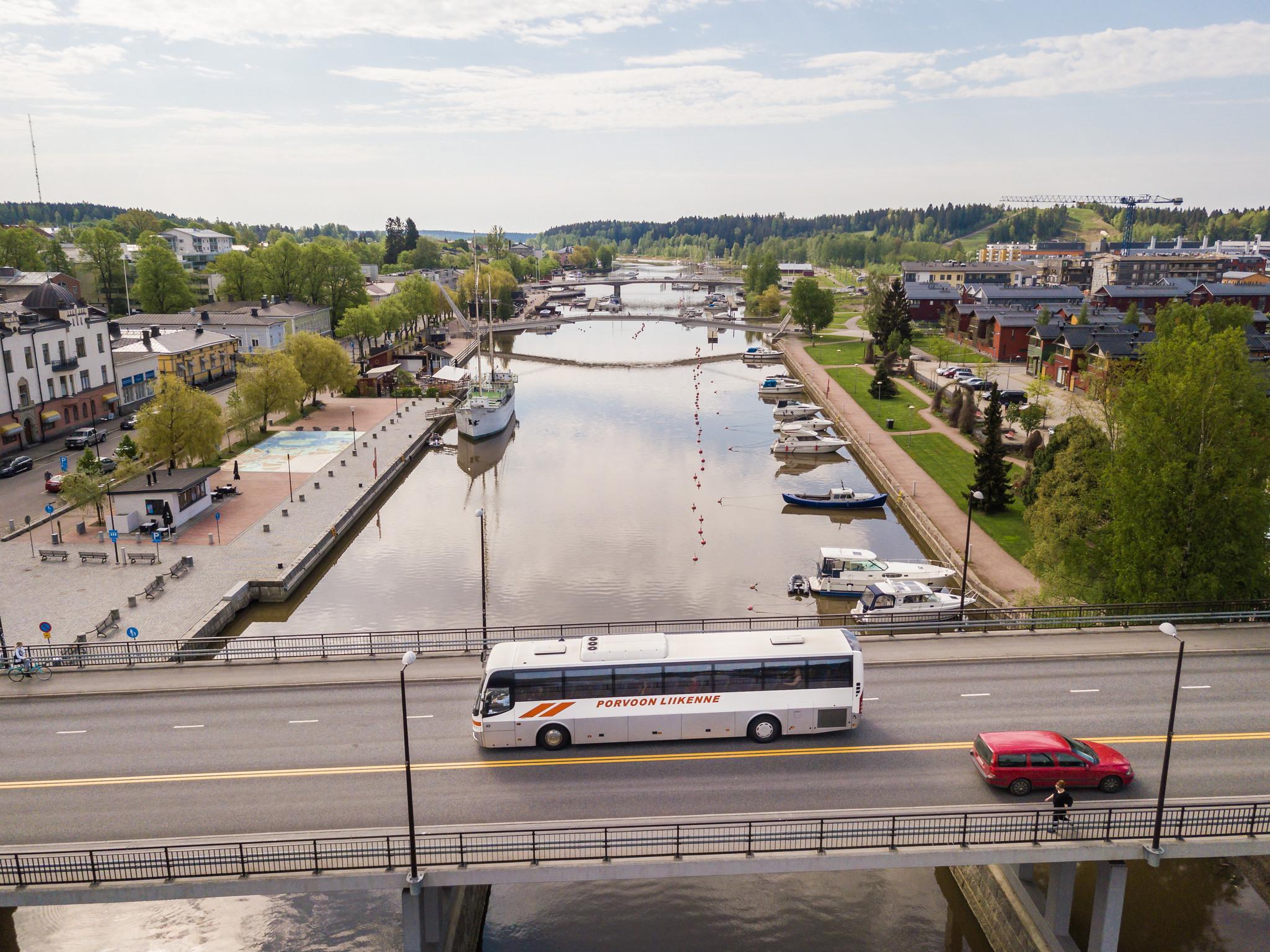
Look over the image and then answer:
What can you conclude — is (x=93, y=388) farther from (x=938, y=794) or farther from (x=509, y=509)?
(x=938, y=794)

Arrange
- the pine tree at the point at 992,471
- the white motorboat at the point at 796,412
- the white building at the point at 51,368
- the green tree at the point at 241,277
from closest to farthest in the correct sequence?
the pine tree at the point at 992,471 < the white building at the point at 51,368 < the white motorboat at the point at 796,412 < the green tree at the point at 241,277

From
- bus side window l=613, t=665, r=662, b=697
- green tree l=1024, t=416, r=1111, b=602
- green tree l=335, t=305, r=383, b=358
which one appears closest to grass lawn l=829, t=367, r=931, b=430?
green tree l=1024, t=416, r=1111, b=602

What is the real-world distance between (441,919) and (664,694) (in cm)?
667

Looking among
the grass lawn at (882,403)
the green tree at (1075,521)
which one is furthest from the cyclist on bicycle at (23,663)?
the grass lawn at (882,403)

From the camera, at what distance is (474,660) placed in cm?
2581

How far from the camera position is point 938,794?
62.8 ft

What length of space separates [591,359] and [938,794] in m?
108

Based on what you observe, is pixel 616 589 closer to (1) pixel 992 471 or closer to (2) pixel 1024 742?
(1) pixel 992 471

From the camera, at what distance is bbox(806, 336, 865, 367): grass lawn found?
10888 centimetres

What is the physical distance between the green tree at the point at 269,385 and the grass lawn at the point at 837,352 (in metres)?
61.4

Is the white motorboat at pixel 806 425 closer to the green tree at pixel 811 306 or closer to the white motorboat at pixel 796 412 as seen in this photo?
the white motorboat at pixel 796 412

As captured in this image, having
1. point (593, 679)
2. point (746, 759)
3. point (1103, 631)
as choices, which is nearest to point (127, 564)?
point (593, 679)

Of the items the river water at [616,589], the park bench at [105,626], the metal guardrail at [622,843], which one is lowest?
the river water at [616,589]

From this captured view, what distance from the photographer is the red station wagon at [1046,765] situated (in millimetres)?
19109
